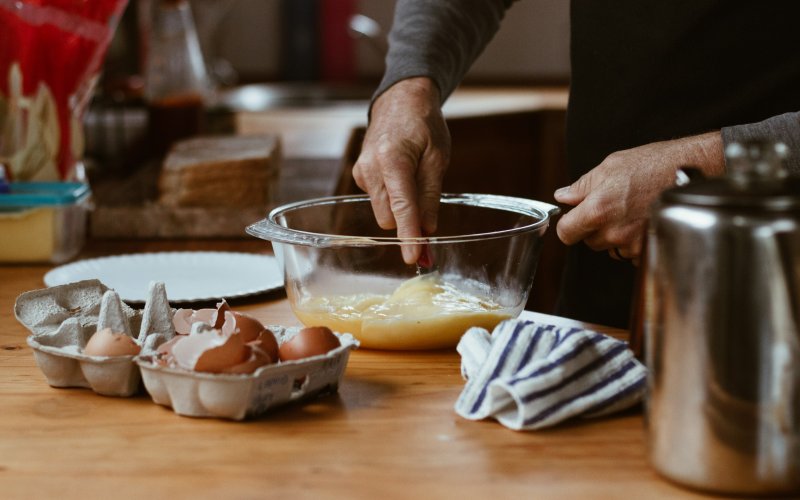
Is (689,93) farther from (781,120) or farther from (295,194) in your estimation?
(295,194)

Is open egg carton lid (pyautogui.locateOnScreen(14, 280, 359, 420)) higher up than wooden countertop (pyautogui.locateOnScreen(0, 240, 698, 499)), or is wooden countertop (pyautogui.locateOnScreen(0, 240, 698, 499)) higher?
open egg carton lid (pyautogui.locateOnScreen(14, 280, 359, 420))

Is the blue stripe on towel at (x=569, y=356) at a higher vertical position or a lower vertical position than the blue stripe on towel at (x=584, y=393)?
higher

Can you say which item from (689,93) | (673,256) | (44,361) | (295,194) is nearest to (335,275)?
(44,361)

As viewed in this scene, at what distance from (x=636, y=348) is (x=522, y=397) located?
14 cm

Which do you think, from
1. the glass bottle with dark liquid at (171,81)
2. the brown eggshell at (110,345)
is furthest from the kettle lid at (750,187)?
the glass bottle with dark liquid at (171,81)

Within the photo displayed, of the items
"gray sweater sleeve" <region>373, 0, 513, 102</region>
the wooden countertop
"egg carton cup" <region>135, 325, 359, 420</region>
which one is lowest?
the wooden countertop

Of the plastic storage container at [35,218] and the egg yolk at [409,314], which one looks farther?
the plastic storage container at [35,218]

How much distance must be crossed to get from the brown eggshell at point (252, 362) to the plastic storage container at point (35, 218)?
77 centimetres

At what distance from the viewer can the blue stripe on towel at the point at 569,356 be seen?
832mm

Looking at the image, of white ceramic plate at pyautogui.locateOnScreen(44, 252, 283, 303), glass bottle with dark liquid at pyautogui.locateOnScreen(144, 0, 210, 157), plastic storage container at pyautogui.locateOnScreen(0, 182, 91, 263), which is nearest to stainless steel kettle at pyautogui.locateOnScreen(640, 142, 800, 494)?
white ceramic plate at pyautogui.locateOnScreen(44, 252, 283, 303)

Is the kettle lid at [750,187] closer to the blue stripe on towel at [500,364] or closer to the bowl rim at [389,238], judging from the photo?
the blue stripe on towel at [500,364]

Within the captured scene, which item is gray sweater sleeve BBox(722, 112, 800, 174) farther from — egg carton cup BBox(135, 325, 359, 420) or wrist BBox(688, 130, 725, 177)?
egg carton cup BBox(135, 325, 359, 420)

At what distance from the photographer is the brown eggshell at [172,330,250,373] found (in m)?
0.82

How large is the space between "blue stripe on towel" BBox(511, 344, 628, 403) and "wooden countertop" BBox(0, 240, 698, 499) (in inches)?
1.2
